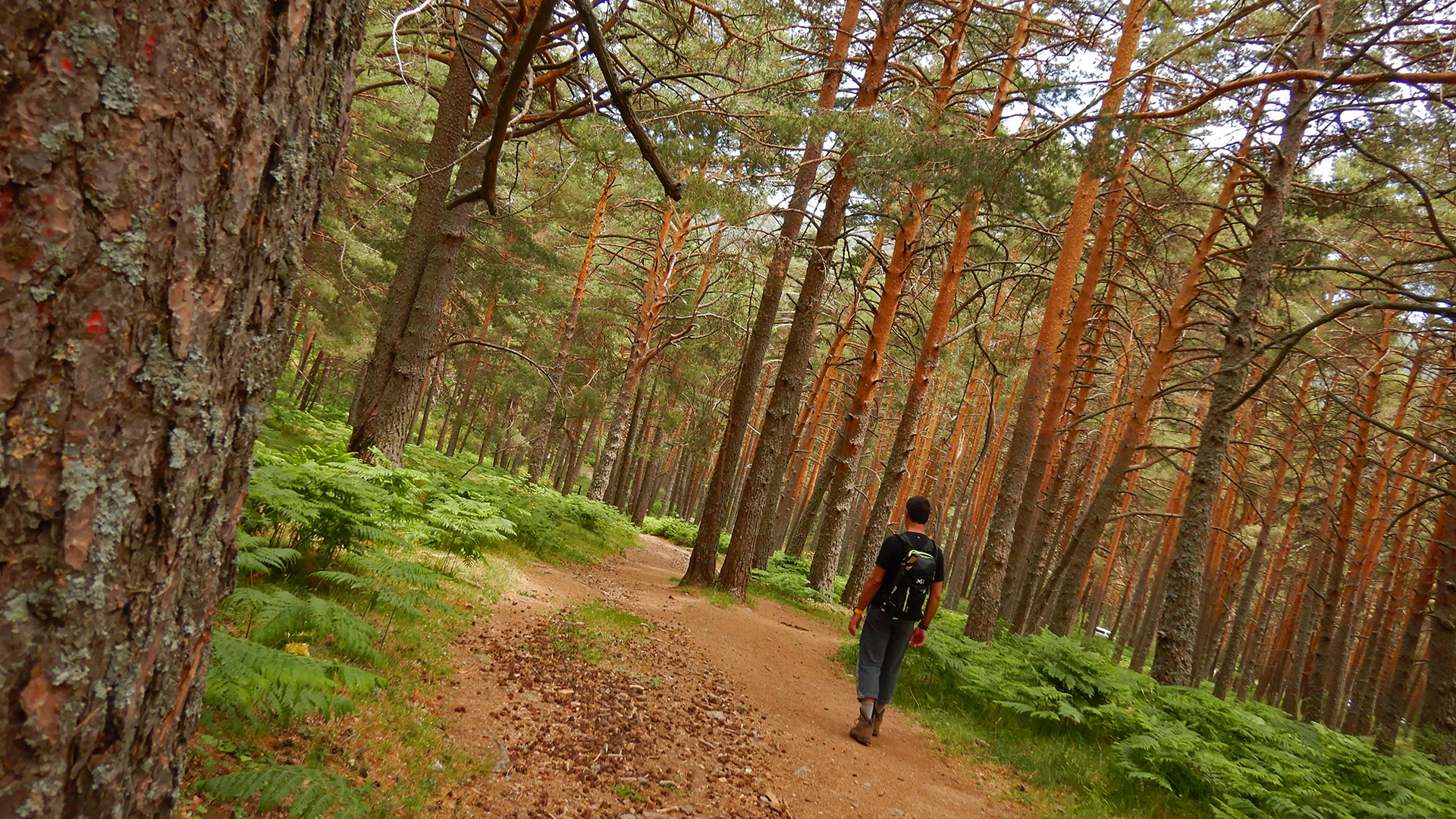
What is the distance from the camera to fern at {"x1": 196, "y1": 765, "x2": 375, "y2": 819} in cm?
223

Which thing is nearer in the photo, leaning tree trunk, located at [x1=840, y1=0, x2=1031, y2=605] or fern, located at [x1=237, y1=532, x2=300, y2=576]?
fern, located at [x1=237, y1=532, x2=300, y2=576]

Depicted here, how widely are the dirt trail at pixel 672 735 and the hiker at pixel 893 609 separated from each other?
39 cm

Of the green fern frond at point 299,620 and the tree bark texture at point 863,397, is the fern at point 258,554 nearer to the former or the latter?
the green fern frond at point 299,620

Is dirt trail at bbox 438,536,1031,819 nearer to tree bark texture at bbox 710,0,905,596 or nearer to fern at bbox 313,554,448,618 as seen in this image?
fern at bbox 313,554,448,618

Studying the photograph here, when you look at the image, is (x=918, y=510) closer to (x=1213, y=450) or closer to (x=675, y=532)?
(x=1213, y=450)

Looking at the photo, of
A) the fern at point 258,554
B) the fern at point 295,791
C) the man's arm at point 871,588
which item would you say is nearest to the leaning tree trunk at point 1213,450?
the man's arm at point 871,588

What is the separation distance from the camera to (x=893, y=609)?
18.1 ft

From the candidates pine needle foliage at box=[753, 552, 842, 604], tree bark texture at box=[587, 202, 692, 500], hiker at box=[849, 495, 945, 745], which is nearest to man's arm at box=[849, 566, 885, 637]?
hiker at box=[849, 495, 945, 745]

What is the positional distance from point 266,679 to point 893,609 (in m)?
4.34

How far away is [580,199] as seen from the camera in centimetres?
1772

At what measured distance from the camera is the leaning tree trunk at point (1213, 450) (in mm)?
7906

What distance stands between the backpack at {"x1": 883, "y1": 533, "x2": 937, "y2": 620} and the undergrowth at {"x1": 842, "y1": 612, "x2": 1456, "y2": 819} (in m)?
1.40

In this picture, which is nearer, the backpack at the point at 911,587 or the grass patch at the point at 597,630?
the backpack at the point at 911,587

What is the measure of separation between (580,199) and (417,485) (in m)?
12.0
